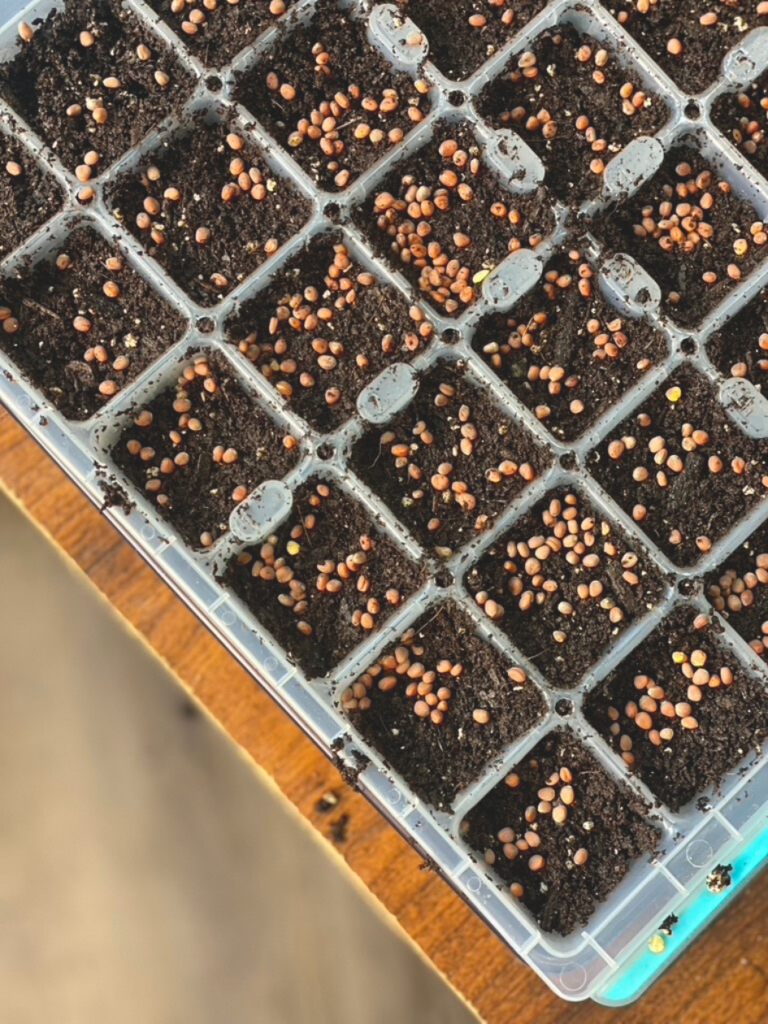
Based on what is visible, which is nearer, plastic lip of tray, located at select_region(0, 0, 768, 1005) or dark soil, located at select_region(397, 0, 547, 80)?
plastic lip of tray, located at select_region(0, 0, 768, 1005)

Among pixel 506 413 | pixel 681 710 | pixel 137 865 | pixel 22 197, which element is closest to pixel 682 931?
pixel 681 710

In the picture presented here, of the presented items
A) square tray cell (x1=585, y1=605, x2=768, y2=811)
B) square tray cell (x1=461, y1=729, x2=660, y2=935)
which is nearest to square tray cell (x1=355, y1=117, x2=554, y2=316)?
square tray cell (x1=585, y1=605, x2=768, y2=811)

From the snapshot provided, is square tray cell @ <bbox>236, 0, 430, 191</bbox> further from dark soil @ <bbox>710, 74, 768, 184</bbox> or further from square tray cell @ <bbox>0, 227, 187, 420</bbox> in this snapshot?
dark soil @ <bbox>710, 74, 768, 184</bbox>

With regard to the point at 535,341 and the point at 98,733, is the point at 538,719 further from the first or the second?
the point at 98,733

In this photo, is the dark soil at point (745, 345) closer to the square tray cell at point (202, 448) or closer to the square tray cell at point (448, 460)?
the square tray cell at point (448, 460)

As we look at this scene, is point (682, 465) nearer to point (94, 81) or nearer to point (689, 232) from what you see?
point (689, 232)

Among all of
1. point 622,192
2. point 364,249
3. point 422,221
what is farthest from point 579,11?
point 364,249
